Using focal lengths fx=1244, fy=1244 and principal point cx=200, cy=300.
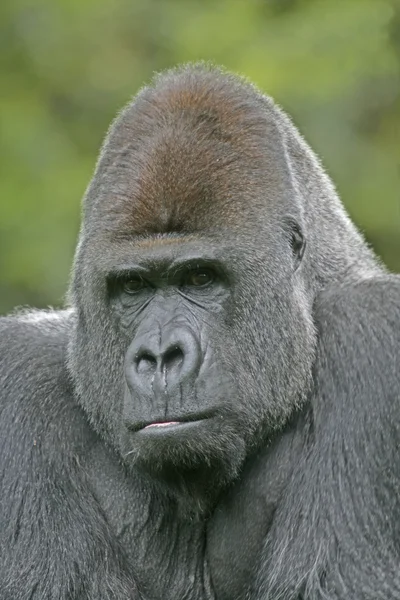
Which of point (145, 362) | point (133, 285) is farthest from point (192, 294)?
point (145, 362)

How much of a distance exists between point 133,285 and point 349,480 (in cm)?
112

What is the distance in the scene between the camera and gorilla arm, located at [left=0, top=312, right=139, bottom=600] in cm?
493

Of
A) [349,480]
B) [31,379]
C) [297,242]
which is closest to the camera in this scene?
[349,480]

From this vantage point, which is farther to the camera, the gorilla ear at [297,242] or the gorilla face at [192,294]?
the gorilla ear at [297,242]

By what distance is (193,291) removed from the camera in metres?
4.77

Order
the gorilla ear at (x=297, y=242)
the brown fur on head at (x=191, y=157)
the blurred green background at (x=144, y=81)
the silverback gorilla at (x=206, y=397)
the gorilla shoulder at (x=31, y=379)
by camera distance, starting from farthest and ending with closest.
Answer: the blurred green background at (x=144, y=81) < the gorilla shoulder at (x=31, y=379) < the gorilla ear at (x=297, y=242) < the brown fur on head at (x=191, y=157) < the silverback gorilla at (x=206, y=397)

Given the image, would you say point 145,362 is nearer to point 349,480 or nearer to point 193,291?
point 193,291

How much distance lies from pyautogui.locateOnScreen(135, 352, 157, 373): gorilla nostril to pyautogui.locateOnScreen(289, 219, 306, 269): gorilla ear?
796 millimetres

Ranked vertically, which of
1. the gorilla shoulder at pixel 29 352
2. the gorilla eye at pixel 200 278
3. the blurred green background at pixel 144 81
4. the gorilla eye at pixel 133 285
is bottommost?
the gorilla shoulder at pixel 29 352

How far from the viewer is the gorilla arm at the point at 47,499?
4934 millimetres

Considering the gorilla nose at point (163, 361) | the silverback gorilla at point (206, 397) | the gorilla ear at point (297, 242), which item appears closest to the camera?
the gorilla nose at point (163, 361)

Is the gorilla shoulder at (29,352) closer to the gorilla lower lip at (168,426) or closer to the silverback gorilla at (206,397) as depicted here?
the silverback gorilla at (206,397)

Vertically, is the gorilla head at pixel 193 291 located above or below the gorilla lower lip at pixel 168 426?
above

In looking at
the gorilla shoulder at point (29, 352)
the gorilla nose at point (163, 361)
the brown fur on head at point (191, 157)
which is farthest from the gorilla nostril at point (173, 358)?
the gorilla shoulder at point (29, 352)
